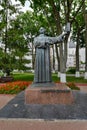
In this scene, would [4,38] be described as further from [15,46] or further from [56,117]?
[56,117]

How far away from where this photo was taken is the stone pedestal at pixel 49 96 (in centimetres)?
714

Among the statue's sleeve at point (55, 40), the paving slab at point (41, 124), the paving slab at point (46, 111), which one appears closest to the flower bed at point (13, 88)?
the statue's sleeve at point (55, 40)

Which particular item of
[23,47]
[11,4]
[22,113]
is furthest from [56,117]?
[11,4]

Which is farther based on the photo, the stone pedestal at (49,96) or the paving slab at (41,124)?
the stone pedestal at (49,96)

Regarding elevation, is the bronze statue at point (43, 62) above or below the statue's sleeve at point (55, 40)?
below

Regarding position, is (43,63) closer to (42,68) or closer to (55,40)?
(42,68)

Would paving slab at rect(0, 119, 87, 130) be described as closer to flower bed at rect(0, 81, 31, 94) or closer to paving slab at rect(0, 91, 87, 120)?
paving slab at rect(0, 91, 87, 120)

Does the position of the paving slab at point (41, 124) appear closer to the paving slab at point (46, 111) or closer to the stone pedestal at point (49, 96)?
the paving slab at point (46, 111)

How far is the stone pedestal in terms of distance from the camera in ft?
23.4

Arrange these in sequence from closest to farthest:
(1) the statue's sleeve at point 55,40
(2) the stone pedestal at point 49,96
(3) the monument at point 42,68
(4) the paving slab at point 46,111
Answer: (4) the paving slab at point 46,111
(2) the stone pedestal at point 49,96
(3) the monument at point 42,68
(1) the statue's sleeve at point 55,40

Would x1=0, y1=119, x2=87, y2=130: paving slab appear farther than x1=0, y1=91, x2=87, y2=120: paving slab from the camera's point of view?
No

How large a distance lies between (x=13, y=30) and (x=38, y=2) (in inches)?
156

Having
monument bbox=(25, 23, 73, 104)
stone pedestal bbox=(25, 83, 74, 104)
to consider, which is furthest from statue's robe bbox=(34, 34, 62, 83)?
stone pedestal bbox=(25, 83, 74, 104)


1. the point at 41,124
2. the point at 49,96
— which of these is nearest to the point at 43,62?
the point at 49,96
